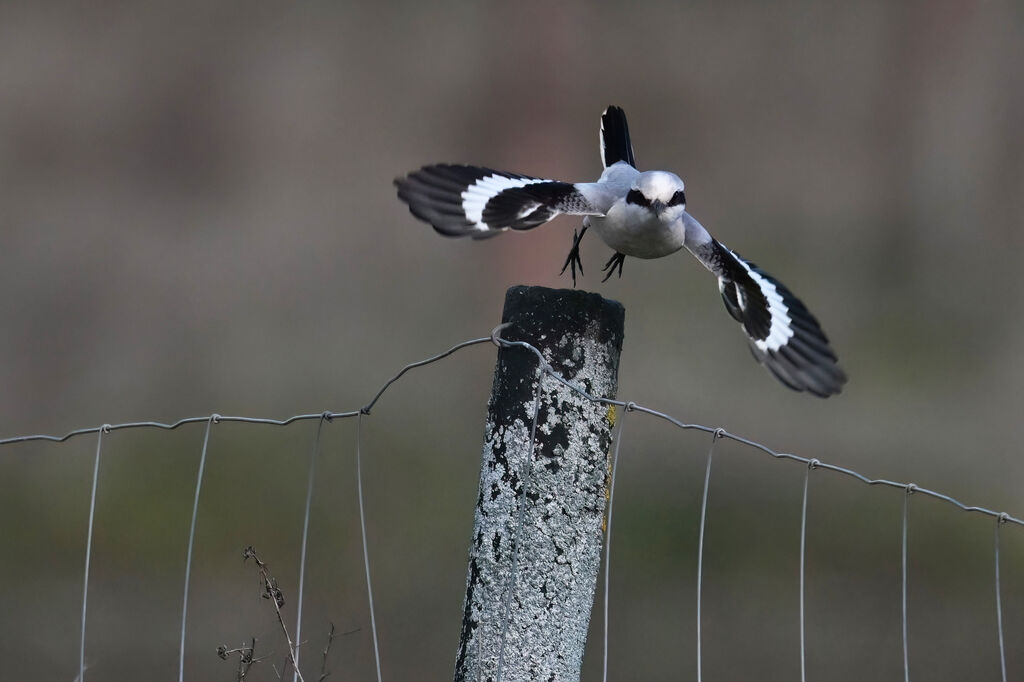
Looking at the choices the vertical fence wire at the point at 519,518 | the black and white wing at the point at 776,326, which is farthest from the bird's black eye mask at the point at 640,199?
the vertical fence wire at the point at 519,518

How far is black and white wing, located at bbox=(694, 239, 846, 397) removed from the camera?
1582mm

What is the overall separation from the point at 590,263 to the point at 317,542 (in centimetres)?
206

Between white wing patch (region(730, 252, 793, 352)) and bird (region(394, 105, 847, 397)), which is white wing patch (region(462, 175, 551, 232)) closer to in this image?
bird (region(394, 105, 847, 397))

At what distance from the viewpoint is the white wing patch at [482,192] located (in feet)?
4.89

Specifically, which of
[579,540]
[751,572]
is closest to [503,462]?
[579,540]

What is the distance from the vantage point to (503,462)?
4.68ft

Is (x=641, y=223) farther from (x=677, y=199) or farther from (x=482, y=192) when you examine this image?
(x=482, y=192)

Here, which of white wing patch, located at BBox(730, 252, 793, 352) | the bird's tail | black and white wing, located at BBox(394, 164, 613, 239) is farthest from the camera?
the bird's tail

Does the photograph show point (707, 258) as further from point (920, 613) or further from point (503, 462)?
point (920, 613)

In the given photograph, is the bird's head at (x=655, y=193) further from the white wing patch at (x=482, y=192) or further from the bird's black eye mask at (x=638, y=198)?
the white wing patch at (x=482, y=192)

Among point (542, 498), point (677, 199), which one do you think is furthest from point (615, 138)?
point (542, 498)

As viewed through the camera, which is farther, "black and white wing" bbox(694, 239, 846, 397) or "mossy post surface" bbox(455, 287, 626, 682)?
"black and white wing" bbox(694, 239, 846, 397)

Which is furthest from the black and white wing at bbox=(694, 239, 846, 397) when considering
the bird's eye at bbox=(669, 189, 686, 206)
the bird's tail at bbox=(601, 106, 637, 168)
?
the bird's tail at bbox=(601, 106, 637, 168)

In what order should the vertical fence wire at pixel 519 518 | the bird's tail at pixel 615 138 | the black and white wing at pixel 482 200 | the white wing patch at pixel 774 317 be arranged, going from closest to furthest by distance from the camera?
the vertical fence wire at pixel 519 518 → the black and white wing at pixel 482 200 → the white wing patch at pixel 774 317 → the bird's tail at pixel 615 138
